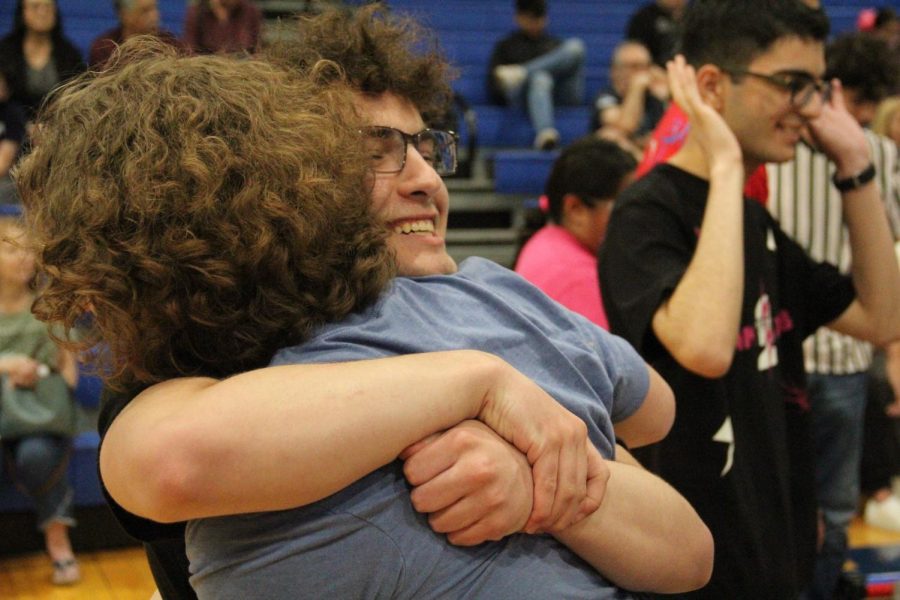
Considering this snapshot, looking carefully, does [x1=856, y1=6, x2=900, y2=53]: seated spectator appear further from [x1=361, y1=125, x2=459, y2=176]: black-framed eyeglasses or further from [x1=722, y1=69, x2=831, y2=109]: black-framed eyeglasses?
[x1=361, y1=125, x2=459, y2=176]: black-framed eyeglasses

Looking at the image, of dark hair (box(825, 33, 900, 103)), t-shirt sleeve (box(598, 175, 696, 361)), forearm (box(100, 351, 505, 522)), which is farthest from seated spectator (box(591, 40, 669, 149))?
forearm (box(100, 351, 505, 522))

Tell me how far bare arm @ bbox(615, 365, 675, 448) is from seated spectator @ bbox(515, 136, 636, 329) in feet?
5.12

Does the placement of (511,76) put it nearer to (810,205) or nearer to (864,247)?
(810,205)

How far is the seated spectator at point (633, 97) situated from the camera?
7.97 m

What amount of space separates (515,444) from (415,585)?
6.4 inches

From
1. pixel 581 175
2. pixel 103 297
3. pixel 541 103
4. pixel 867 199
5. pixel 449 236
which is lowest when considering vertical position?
pixel 449 236

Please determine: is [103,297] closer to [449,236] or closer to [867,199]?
[867,199]

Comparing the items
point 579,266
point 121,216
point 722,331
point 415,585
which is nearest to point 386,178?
point 121,216

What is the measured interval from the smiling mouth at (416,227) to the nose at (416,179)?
0.03m

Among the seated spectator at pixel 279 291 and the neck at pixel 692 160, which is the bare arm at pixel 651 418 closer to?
the seated spectator at pixel 279 291

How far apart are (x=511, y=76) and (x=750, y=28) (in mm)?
6920

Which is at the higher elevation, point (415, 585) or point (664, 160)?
point (664, 160)

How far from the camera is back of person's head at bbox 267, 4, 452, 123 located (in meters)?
1.38

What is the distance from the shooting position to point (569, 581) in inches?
43.1
